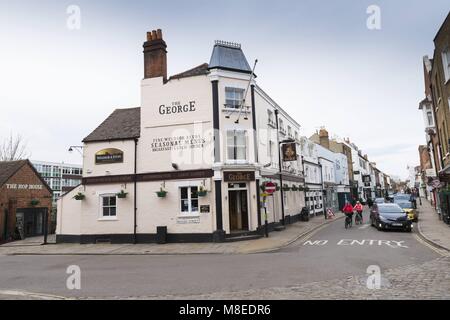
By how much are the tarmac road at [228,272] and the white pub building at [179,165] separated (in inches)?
155

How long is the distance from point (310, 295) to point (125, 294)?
15.0 feet

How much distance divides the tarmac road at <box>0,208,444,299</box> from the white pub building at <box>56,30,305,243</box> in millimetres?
3949

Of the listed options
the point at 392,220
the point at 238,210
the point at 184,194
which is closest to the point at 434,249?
the point at 392,220

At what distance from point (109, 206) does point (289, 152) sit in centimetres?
1281

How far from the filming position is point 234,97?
1909cm

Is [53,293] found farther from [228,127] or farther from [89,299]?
[228,127]

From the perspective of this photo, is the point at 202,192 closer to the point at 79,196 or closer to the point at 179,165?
the point at 179,165

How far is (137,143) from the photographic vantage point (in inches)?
771

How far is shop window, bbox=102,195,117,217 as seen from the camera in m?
19.7

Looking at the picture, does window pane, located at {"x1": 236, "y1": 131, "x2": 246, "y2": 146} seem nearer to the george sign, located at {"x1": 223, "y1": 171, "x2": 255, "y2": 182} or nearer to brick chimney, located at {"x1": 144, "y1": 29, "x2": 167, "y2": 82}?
the george sign, located at {"x1": 223, "y1": 171, "x2": 255, "y2": 182}

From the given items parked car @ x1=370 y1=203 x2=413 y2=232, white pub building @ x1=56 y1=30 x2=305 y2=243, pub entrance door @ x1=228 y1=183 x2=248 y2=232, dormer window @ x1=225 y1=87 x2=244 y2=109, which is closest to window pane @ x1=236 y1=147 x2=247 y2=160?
white pub building @ x1=56 y1=30 x2=305 y2=243

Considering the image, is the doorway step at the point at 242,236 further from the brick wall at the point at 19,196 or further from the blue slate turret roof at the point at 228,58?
the brick wall at the point at 19,196

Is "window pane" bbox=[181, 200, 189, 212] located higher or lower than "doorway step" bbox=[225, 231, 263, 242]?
higher
